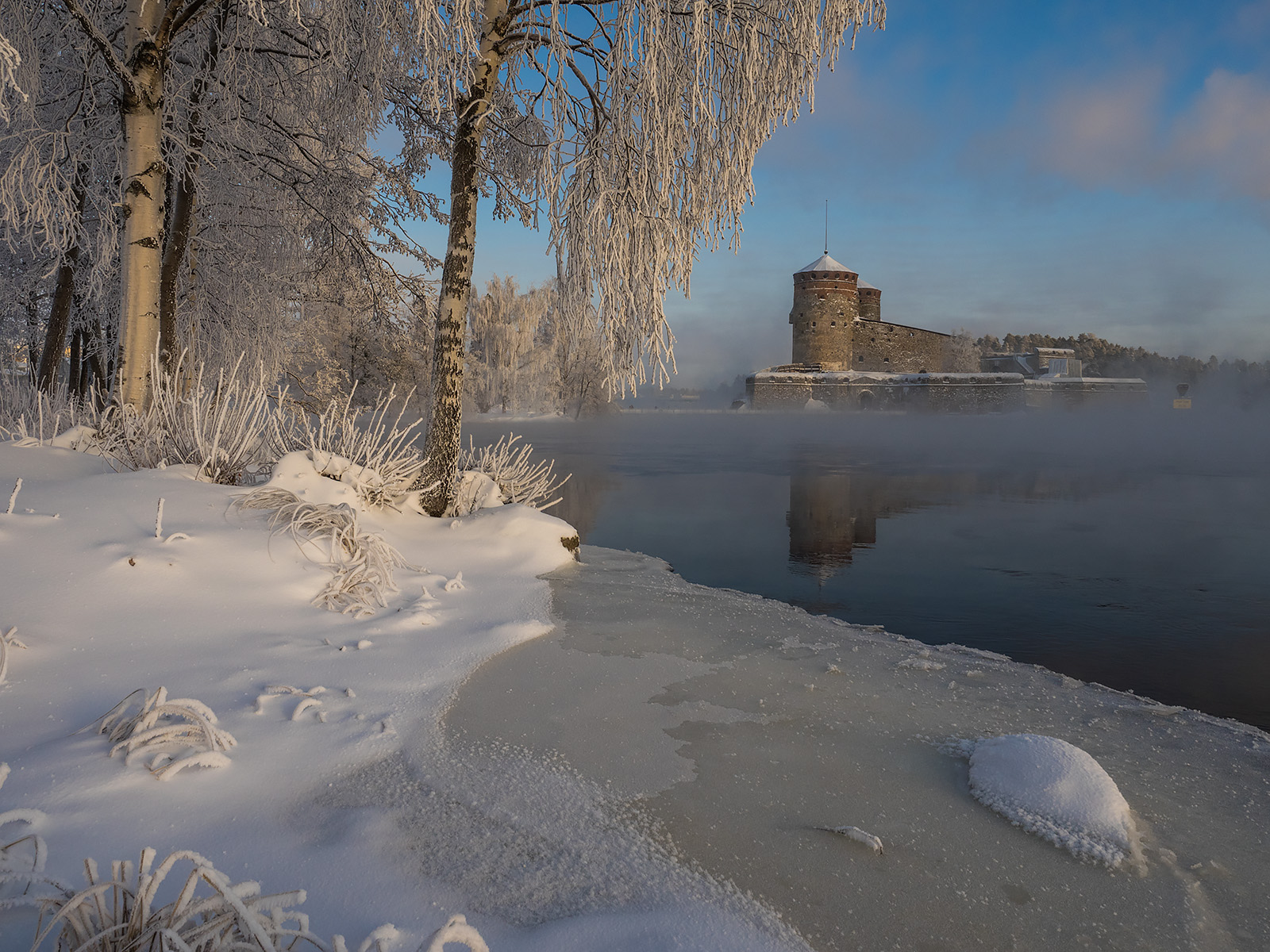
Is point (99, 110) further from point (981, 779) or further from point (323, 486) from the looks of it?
point (981, 779)

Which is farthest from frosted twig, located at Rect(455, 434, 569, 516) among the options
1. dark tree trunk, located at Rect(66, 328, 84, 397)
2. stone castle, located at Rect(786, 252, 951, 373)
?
stone castle, located at Rect(786, 252, 951, 373)

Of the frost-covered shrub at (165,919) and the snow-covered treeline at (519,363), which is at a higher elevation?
the snow-covered treeline at (519,363)

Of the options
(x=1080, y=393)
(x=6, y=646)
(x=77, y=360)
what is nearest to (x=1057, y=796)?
(x=6, y=646)

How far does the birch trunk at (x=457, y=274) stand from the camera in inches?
214

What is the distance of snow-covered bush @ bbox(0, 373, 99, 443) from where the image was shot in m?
5.13

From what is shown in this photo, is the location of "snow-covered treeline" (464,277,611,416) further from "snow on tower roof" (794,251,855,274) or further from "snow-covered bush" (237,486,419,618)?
"snow-covered bush" (237,486,419,618)

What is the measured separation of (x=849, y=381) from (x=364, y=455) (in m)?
46.7

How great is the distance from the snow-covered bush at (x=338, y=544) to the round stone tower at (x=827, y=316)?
48.7m

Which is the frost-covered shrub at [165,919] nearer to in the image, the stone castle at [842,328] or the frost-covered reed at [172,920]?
the frost-covered reed at [172,920]

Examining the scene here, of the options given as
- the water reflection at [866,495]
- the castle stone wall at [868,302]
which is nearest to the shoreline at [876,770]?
the water reflection at [866,495]

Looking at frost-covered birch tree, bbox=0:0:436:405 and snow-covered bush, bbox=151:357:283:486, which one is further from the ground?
frost-covered birch tree, bbox=0:0:436:405

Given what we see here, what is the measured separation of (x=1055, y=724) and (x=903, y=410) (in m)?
49.6

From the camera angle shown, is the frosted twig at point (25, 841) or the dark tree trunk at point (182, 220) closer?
the frosted twig at point (25, 841)

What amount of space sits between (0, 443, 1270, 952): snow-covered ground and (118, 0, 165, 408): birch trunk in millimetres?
1768
